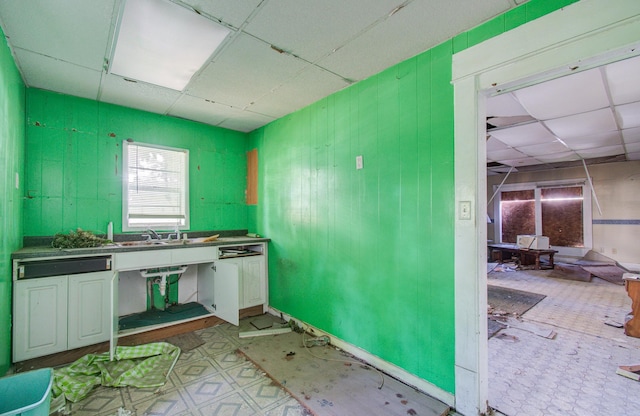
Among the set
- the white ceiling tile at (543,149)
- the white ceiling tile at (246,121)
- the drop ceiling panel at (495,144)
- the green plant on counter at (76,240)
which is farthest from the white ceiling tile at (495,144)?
the green plant on counter at (76,240)

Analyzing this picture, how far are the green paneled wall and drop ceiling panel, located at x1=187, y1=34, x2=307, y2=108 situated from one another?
38.7 inches

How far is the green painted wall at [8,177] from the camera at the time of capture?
1.97 meters

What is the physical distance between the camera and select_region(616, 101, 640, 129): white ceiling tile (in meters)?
3.14

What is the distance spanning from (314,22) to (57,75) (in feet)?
7.98

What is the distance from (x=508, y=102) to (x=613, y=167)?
20.9 ft

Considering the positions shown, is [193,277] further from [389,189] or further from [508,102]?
[508,102]

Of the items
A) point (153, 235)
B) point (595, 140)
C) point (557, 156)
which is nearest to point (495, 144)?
point (595, 140)

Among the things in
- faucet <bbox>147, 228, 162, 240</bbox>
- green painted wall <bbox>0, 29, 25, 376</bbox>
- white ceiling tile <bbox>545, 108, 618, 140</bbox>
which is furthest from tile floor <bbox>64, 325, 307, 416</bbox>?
white ceiling tile <bbox>545, 108, 618, 140</bbox>

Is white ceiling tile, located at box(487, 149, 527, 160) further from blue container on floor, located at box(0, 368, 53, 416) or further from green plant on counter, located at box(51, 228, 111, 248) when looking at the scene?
blue container on floor, located at box(0, 368, 53, 416)

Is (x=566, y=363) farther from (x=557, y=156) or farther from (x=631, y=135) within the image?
(x=557, y=156)

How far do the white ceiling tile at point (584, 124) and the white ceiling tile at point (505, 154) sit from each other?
103 centimetres

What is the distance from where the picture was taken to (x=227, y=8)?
5.63ft

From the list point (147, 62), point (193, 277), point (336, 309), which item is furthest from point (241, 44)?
point (193, 277)

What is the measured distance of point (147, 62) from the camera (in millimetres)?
2328
